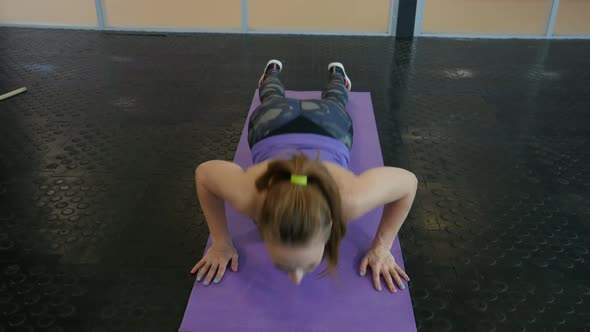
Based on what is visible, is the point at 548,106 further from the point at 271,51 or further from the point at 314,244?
the point at 314,244

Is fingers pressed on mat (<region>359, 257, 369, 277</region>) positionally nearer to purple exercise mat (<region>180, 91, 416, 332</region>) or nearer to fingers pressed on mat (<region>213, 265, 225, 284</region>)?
purple exercise mat (<region>180, 91, 416, 332</region>)

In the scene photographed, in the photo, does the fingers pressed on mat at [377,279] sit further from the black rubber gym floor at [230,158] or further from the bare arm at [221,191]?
the bare arm at [221,191]

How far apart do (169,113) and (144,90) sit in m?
0.38

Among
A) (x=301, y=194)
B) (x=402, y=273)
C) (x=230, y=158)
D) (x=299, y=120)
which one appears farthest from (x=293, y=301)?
(x=230, y=158)

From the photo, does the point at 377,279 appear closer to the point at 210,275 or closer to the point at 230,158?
the point at 210,275

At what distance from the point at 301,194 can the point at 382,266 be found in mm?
542

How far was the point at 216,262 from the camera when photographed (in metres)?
1.42

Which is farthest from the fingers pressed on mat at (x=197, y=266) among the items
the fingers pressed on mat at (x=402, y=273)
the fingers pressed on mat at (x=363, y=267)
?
the fingers pressed on mat at (x=402, y=273)

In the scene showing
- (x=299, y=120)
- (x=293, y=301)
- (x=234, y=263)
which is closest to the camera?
(x=293, y=301)

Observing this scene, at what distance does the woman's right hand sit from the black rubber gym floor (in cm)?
5

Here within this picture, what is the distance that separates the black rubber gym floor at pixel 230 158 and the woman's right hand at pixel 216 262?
5 cm

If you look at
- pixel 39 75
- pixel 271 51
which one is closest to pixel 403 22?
pixel 271 51

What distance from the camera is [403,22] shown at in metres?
3.66

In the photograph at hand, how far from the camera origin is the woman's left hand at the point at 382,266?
1391 mm
